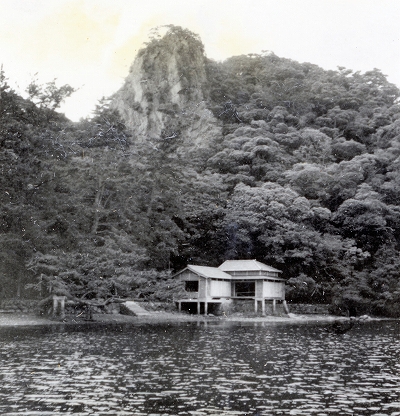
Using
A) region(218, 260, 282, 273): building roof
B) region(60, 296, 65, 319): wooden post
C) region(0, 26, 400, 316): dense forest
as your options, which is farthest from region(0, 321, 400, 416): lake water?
region(218, 260, 282, 273): building roof

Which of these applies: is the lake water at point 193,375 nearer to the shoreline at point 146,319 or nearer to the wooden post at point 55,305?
the shoreline at point 146,319

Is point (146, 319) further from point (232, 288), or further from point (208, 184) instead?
point (208, 184)

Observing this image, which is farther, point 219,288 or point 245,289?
point 245,289

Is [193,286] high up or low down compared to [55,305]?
up

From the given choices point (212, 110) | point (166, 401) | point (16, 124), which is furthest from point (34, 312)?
point (212, 110)

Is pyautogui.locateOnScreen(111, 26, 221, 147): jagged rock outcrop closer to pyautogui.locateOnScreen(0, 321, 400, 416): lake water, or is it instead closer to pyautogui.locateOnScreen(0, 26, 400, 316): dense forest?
pyautogui.locateOnScreen(0, 26, 400, 316): dense forest

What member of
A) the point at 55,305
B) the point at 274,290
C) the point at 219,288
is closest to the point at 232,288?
the point at 219,288
